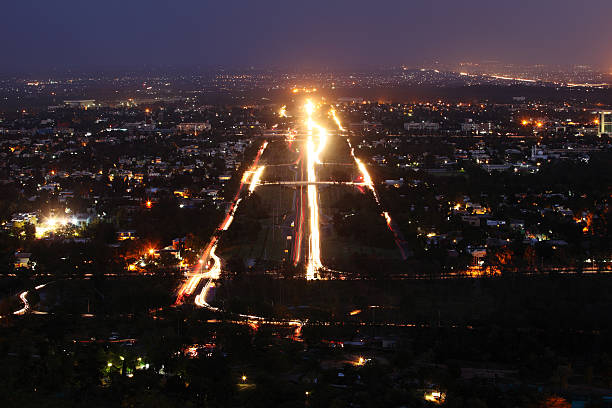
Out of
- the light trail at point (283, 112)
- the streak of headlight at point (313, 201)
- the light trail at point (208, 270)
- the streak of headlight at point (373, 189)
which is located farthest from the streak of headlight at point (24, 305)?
the light trail at point (283, 112)

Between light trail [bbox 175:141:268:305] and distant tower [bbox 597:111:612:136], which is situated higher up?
distant tower [bbox 597:111:612:136]

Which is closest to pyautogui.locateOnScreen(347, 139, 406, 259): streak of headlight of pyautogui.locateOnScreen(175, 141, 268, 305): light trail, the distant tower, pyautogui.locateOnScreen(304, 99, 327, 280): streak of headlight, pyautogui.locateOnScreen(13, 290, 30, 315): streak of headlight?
pyautogui.locateOnScreen(304, 99, 327, 280): streak of headlight

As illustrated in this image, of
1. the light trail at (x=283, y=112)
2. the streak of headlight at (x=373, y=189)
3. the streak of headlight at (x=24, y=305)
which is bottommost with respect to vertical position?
the streak of headlight at (x=24, y=305)

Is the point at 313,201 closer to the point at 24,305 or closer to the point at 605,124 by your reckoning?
the point at 24,305

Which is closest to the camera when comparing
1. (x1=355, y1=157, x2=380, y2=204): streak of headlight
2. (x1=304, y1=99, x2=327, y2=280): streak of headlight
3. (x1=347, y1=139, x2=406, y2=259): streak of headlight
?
(x1=304, y1=99, x2=327, y2=280): streak of headlight

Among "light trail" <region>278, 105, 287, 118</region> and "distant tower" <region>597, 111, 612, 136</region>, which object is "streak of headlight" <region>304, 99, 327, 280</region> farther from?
"distant tower" <region>597, 111, 612, 136</region>

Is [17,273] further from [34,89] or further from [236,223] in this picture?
[34,89]

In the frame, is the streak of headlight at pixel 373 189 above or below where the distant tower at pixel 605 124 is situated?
below

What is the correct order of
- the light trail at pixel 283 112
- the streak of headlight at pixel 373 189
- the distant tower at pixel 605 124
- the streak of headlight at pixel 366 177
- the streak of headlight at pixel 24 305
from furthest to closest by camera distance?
the light trail at pixel 283 112 → the distant tower at pixel 605 124 → the streak of headlight at pixel 366 177 → the streak of headlight at pixel 373 189 → the streak of headlight at pixel 24 305

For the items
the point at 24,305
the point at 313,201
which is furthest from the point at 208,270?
the point at 313,201

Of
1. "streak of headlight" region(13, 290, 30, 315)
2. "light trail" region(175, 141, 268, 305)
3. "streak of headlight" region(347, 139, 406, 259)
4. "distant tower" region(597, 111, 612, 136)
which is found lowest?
"streak of headlight" region(13, 290, 30, 315)

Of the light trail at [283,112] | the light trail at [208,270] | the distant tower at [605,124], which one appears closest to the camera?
the light trail at [208,270]

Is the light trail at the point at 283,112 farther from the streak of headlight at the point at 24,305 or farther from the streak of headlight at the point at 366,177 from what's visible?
the streak of headlight at the point at 24,305
